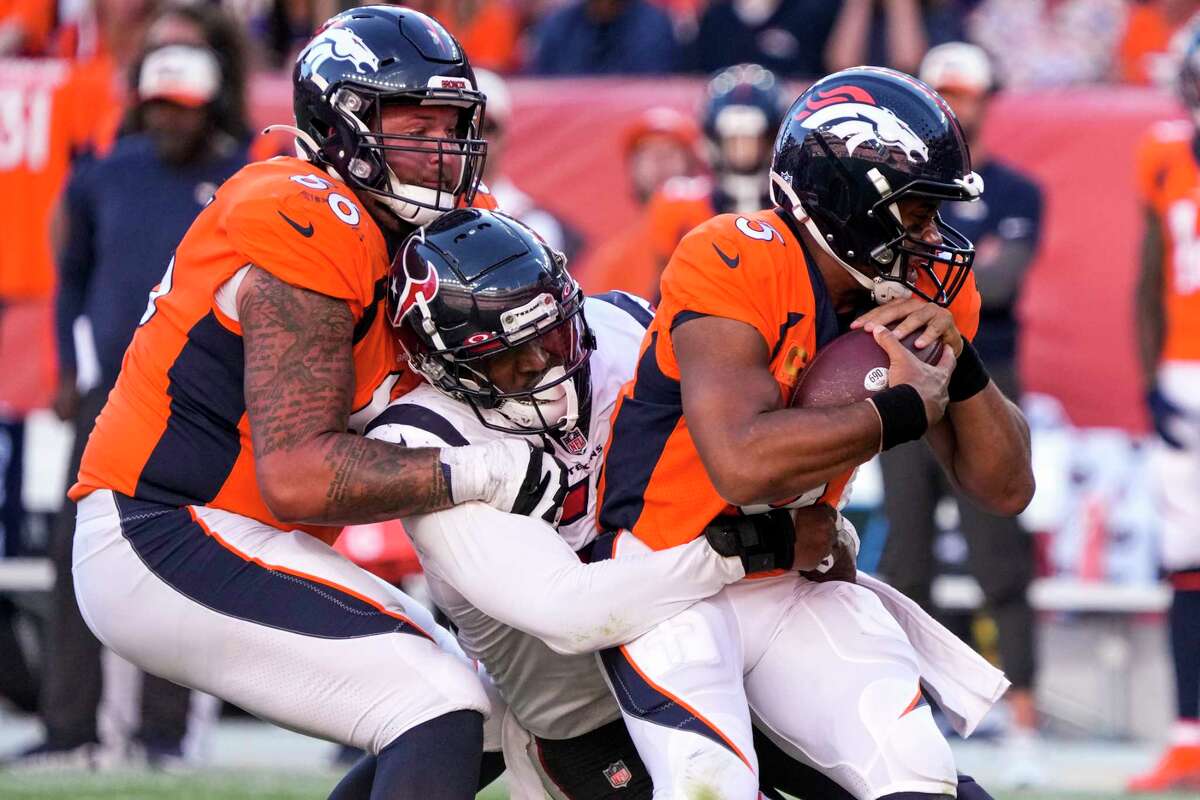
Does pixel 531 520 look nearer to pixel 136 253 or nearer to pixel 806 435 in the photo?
pixel 806 435

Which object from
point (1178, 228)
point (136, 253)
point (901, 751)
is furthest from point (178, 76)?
point (901, 751)

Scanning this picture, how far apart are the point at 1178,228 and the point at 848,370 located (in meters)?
3.34

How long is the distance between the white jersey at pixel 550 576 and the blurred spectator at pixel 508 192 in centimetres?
301

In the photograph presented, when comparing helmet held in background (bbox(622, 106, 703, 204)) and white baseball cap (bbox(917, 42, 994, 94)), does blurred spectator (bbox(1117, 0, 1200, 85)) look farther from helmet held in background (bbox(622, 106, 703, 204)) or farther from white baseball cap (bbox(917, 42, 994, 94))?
helmet held in background (bbox(622, 106, 703, 204))

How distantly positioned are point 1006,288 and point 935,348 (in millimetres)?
3153

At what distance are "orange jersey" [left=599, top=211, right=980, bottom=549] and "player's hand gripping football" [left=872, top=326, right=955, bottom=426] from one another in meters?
0.17

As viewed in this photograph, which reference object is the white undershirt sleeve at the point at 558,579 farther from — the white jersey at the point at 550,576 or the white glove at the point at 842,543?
the white glove at the point at 842,543

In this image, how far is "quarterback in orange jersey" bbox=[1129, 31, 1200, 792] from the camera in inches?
237

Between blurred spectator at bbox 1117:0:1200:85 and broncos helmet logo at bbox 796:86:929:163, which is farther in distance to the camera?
blurred spectator at bbox 1117:0:1200:85

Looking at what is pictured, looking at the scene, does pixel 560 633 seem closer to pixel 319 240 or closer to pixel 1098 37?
pixel 319 240

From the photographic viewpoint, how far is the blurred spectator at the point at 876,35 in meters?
8.34

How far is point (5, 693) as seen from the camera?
283 inches

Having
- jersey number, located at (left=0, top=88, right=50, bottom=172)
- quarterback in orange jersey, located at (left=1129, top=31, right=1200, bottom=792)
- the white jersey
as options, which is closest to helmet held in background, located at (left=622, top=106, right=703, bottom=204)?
quarterback in orange jersey, located at (left=1129, top=31, right=1200, bottom=792)

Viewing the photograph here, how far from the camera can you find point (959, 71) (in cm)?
670
